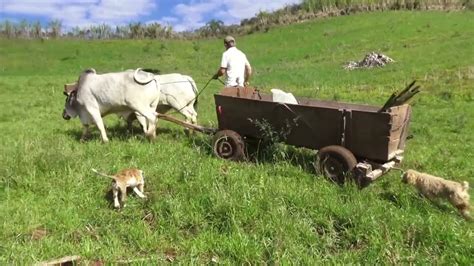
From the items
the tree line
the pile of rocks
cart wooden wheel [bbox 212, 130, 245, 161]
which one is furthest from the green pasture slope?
the tree line

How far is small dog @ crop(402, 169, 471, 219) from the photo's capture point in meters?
6.11

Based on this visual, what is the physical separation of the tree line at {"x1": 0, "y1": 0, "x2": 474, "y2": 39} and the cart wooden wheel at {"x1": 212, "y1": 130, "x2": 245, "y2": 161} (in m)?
41.0

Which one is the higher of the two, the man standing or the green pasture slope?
the man standing

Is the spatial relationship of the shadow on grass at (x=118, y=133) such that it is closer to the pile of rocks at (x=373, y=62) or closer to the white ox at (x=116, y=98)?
the white ox at (x=116, y=98)

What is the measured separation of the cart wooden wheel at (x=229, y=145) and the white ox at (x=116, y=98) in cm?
198

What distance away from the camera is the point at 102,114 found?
1055 centimetres

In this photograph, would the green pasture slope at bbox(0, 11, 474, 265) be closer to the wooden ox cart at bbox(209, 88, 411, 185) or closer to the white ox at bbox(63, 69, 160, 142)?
the wooden ox cart at bbox(209, 88, 411, 185)

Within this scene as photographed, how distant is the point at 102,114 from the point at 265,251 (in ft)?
21.1

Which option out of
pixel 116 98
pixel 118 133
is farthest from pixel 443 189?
pixel 118 133

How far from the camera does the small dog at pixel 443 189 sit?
6.11 metres

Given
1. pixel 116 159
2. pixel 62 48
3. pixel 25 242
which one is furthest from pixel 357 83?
pixel 62 48

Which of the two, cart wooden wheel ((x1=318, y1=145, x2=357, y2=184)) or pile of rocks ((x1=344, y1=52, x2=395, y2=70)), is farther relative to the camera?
pile of rocks ((x1=344, y1=52, x2=395, y2=70))

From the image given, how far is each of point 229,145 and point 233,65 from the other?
2.15 meters

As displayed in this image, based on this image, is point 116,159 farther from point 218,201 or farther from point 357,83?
point 357,83
